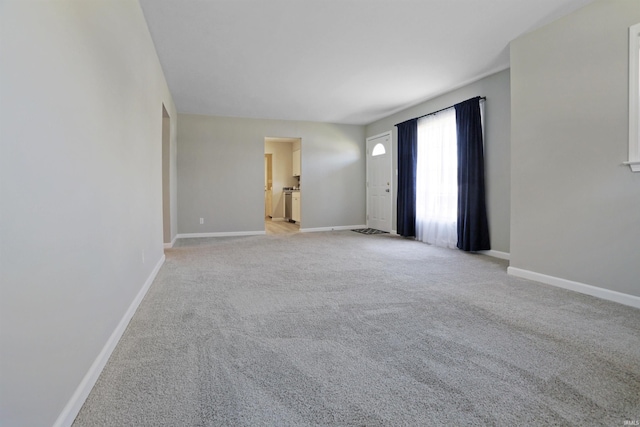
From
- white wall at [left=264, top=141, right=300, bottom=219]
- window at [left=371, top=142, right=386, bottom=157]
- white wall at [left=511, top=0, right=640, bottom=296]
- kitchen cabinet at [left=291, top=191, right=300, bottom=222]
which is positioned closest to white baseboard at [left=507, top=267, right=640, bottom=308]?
white wall at [left=511, top=0, right=640, bottom=296]

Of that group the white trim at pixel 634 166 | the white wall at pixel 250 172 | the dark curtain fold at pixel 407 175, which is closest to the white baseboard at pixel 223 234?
the white wall at pixel 250 172

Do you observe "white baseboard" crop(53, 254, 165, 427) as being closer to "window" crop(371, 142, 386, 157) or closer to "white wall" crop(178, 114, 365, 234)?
"white wall" crop(178, 114, 365, 234)

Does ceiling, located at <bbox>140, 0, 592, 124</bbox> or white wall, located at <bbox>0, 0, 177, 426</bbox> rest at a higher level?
ceiling, located at <bbox>140, 0, 592, 124</bbox>

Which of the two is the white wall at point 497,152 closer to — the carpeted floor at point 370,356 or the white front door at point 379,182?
the carpeted floor at point 370,356

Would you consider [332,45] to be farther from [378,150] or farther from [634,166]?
[378,150]

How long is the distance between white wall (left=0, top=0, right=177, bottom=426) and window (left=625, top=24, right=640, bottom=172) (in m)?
3.64

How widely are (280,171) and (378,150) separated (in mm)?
3867

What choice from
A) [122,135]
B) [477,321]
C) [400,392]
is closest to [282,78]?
[122,135]

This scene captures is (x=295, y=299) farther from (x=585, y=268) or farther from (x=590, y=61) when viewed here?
(x=590, y=61)

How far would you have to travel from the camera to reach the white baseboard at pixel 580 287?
2645mm

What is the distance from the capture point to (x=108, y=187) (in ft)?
6.29

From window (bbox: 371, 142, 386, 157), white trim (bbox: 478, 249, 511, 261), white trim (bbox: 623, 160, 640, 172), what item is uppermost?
window (bbox: 371, 142, 386, 157)

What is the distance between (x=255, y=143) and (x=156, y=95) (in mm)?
3259

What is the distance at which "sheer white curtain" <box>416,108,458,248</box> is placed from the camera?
17.2ft
